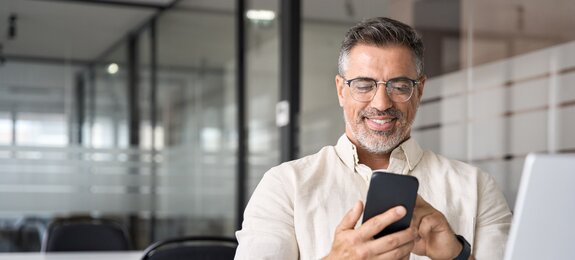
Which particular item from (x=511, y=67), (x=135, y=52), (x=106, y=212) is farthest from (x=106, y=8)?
(x=511, y=67)

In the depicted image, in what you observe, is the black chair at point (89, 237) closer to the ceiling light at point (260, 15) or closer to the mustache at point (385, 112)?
the ceiling light at point (260, 15)

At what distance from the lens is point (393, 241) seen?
4.75 ft

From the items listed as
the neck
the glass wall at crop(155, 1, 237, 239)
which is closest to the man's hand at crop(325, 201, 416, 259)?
the neck

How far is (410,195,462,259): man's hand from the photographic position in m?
1.57

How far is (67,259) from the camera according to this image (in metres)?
3.80

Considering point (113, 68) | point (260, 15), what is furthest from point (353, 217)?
point (113, 68)

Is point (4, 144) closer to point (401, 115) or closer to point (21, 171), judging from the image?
point (21, 171)

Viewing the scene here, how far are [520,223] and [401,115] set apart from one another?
0.85 meters

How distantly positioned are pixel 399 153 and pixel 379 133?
0.34 ft

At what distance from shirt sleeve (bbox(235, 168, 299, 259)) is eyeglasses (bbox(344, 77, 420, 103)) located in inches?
9.8

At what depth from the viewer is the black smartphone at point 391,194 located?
54.4 inches

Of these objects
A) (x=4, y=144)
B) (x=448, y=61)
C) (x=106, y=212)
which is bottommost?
(x=106, y=212)

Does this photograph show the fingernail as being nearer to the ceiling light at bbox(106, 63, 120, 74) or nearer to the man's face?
the man's face

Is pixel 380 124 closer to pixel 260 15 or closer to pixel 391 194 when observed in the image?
pixel 391 194
